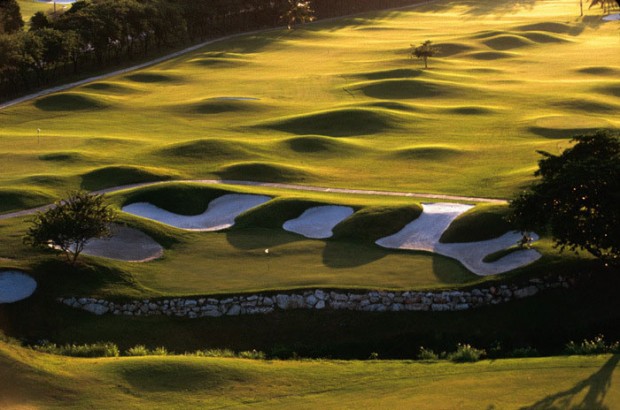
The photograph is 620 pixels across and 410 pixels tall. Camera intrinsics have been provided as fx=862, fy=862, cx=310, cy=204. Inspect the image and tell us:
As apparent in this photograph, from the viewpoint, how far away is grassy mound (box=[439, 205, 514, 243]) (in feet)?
149

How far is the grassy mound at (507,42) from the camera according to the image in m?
139

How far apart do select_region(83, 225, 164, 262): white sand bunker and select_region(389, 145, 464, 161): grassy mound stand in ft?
87.5

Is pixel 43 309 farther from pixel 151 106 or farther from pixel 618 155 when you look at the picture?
pixel 151 106

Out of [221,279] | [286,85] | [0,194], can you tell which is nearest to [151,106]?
[286,85]

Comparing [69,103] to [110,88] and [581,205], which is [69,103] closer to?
A: [110,88]

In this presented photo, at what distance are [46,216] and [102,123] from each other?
47397 millimetres

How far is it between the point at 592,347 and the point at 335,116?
168ft

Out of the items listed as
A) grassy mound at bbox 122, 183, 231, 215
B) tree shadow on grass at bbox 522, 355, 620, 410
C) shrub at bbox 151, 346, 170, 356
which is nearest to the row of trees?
grassy mound at bbox 122, 183, 231, 215

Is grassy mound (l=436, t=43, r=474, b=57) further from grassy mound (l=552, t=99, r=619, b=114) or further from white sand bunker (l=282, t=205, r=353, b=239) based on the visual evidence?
white sand bunker (l=282, t=205, r=353, b=239)

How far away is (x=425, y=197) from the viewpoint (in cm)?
5431

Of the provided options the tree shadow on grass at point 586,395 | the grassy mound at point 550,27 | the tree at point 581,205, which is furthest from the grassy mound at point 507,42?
the tree shadow on grass at point 586,395

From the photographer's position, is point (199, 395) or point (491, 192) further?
point (491, 192)

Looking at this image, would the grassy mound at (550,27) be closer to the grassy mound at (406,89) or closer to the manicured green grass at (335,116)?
the manicured green grass at (335,116)

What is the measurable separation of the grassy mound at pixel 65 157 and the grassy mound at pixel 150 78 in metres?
49.7
